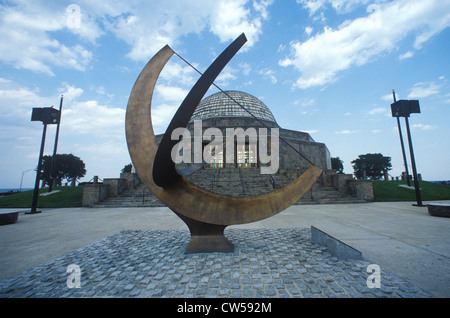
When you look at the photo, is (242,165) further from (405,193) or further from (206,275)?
(206,275)

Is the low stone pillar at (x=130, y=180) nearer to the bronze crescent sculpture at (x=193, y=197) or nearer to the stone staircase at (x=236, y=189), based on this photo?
the stone staircase at (x=236, y=189)

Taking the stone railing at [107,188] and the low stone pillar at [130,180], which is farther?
the low stone pillar at [130,180]

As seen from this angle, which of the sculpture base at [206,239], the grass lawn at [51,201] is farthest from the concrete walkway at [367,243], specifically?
the grass lawn at [51,201]

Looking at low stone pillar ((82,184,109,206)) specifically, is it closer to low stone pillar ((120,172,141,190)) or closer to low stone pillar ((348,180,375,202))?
low stone pillar ((120,172,141,190))

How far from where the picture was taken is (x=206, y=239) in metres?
2.87

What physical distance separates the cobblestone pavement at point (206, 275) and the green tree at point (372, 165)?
39.9 m

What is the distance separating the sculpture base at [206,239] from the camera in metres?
2.79

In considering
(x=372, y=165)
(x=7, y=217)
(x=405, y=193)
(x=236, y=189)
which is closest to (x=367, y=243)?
(x=236, y=189)

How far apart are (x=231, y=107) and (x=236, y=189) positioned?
10.8 m
